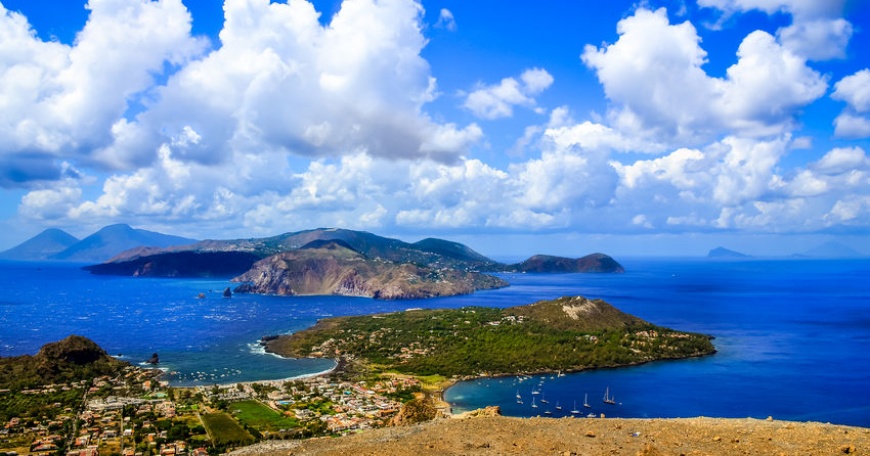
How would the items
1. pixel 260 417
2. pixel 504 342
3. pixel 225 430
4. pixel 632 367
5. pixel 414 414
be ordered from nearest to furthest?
pixel 414 414 < pixel 225 430 < pixel 260 417 < pixel 632 367 < pixel 504 342

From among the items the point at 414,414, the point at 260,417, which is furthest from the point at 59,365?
the point at 414,414

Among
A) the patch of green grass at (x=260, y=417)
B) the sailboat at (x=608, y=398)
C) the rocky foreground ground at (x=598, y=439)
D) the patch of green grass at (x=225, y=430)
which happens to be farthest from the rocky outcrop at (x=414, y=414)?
the sailboat at (x=608, y=398)

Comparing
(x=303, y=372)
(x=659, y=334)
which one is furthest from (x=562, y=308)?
(x=303, y=372)

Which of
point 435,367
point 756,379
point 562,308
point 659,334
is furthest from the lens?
point 562,308

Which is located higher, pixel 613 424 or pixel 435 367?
pixel 613 424

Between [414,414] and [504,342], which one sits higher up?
[414,414]

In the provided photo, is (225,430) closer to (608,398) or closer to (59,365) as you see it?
(59,365)

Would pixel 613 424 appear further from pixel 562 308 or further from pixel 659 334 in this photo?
pixel 562 308
